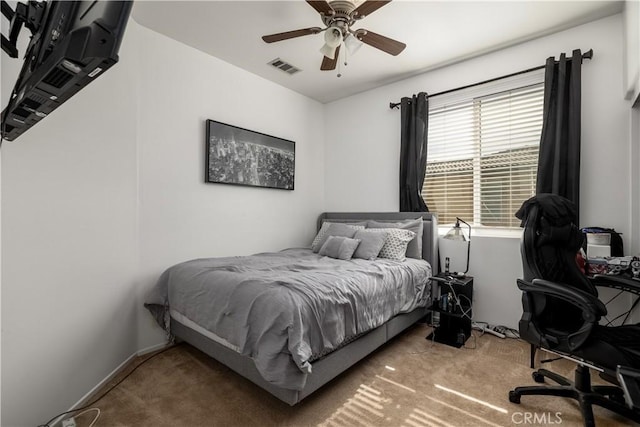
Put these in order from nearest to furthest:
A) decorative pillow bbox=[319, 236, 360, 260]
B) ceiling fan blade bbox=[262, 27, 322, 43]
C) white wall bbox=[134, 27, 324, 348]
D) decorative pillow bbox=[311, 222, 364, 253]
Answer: ceiling fan blade bbox=[262, 27, 322, 43] → white wall bbox=[134, 27, 324, 348] → decorative pillow bbox=[319, 236, 360, 260] → decorative pillow bbox=[311, 222, 364, 253]

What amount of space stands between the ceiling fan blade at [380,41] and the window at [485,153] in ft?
4.45

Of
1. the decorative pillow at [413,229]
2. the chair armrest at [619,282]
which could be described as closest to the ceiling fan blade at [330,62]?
the decorative pillow at [413,229]

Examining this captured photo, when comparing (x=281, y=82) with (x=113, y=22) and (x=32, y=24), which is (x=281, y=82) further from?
(x=113, y=22)

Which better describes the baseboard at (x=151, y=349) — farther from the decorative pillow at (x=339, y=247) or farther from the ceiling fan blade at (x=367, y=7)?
the ceiling fan blade at (x=367, y=7)

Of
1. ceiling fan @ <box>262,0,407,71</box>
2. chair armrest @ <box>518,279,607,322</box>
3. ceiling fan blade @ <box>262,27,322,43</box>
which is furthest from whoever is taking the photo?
ceiling fan blade @ <box>262,27,322,43</box>

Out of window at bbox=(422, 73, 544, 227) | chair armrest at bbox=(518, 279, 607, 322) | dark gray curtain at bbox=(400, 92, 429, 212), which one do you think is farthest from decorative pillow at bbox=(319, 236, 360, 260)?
chair armrest at bbox=(518, 279, 607, 322)

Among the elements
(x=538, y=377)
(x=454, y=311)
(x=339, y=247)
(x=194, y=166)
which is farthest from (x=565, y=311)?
(x=194, y=166)

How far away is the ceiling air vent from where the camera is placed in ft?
10.5

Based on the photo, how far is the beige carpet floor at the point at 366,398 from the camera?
1.66 meters

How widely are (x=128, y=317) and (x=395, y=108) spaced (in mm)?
3534

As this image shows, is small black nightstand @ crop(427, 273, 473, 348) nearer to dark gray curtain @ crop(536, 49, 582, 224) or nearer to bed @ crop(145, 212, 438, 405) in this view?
bed @ crop(145, 212, 438, 405)

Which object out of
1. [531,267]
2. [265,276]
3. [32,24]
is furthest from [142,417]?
[531,267]

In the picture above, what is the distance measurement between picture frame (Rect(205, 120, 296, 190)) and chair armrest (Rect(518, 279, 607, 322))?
9.11ft

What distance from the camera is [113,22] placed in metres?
0.68
